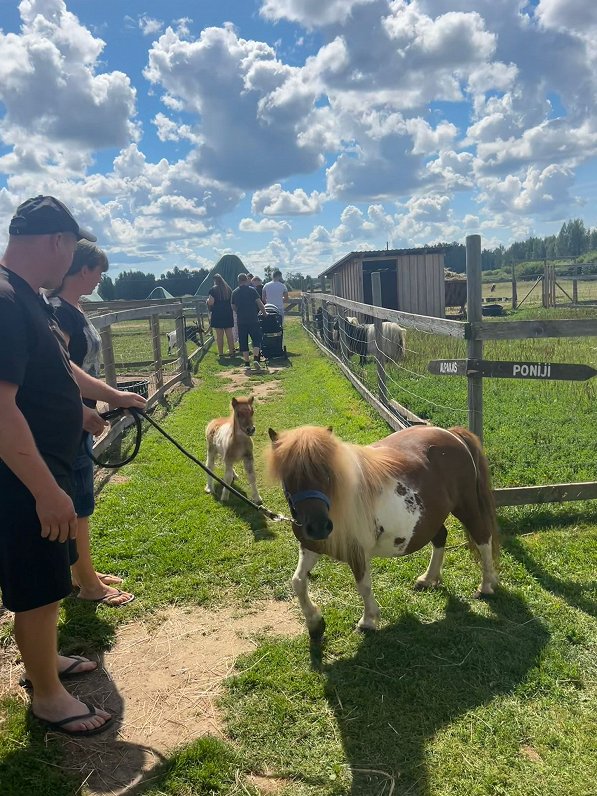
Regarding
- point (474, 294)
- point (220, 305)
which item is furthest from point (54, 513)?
point (220, 305)

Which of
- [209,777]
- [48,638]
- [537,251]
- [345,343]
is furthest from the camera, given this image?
[537,251]

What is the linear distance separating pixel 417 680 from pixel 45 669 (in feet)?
6.22

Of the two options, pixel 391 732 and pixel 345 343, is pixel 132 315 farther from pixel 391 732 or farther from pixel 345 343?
pixel 391 732

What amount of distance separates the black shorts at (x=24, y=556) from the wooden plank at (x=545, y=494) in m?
3.56

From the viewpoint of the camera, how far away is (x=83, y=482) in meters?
3.67

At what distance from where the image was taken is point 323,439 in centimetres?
284

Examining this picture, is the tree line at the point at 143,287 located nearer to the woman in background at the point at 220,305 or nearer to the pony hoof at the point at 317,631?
the woman in background at the point at 220,305

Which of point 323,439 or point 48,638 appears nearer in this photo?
point 48,638

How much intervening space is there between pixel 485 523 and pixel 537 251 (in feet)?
301

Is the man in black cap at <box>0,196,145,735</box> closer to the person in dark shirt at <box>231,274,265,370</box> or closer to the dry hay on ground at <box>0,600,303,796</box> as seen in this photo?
the dry hay on ground at <box>0,600,303,796</box>

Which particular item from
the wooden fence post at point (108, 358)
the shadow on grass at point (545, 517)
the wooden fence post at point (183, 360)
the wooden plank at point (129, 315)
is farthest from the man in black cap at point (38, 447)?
the wooden fence post at point (183, 360)

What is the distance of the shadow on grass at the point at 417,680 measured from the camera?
2426 mm

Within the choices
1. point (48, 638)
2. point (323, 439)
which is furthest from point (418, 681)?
point (48, 638)

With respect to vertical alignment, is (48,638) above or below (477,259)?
below
